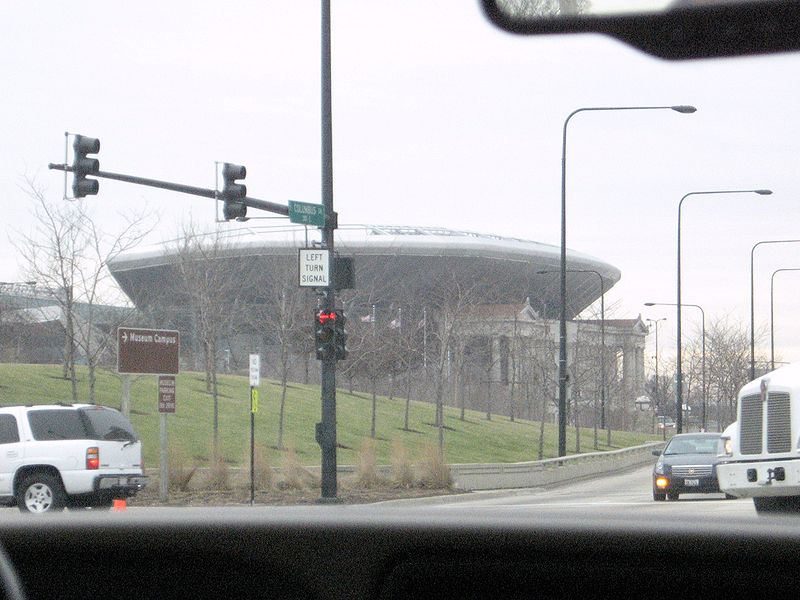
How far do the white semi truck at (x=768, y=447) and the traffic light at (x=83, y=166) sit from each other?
34.5ft

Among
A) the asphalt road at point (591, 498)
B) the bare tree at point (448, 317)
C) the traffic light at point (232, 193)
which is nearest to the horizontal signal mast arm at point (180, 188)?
the traffic light at point (232, 193)

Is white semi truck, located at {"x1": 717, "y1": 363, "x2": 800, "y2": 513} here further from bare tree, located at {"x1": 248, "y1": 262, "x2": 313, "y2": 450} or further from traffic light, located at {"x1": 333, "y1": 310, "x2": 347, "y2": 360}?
bare tree, located at {"x1": 248, "y1": 262, "x2": 313, "y2": 450}

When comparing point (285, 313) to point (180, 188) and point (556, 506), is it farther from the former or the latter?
point (556, 506)

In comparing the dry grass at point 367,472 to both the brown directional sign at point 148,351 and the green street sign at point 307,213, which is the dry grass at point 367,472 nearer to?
the brown directional sign at point 148,351

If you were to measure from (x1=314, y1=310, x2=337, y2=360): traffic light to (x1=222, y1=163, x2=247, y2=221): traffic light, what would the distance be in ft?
8.16

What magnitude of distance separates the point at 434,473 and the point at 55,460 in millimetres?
9877

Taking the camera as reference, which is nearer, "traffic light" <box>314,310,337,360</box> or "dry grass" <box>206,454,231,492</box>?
"traffic light" <box>314,310,337,360</box>

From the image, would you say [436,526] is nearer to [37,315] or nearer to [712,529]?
[712,529]

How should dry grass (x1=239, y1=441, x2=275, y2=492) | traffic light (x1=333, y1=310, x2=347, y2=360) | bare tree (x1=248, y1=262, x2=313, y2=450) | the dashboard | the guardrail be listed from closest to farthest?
the dashboard < traffic light (x1=333, y1=310, x2=347, y2=360) < dry grass (x1=239, y1=441, x2=275, y2=492) < the guardrail < bare tree (x1=248, y1=262, x2=313, y2=450)

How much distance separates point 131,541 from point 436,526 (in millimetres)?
725

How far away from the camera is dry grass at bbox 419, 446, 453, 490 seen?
2783 centimetres

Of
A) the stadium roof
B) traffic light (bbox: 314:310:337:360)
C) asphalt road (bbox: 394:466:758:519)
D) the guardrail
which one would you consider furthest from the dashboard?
the stadium roof

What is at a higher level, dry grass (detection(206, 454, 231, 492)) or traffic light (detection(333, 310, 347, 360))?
traffic light (detection(333, 310, 347, 360))

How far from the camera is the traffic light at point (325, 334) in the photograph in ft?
73.9
